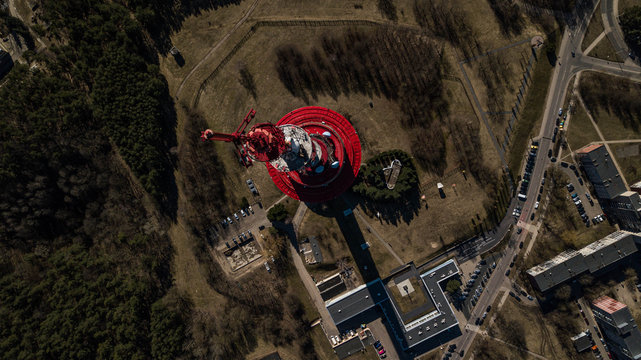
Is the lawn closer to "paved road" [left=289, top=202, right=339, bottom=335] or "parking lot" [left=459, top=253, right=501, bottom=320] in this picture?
"parking lot" [left=459, top=253, right=501, bottom=320]

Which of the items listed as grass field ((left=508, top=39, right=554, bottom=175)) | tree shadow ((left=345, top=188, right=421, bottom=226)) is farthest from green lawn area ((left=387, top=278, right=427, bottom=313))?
grass field ((left=508, top=39, right=554, bottom=175))

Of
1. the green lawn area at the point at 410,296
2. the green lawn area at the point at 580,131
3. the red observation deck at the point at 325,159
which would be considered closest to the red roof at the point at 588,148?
the green lawn area at the point at 580,131

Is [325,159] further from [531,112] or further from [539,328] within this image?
[539,328]

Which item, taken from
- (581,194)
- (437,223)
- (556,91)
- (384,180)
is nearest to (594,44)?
(556,91)

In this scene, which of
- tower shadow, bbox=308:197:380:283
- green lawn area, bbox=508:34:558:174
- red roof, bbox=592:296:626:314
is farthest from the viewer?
tower shadow, bbox=308:197:380:283

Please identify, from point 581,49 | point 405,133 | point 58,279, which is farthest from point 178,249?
point 581,49

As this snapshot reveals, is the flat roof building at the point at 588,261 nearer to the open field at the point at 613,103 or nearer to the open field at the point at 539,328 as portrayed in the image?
the open field at the point at 539,328

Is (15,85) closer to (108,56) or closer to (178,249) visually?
(108,56)
